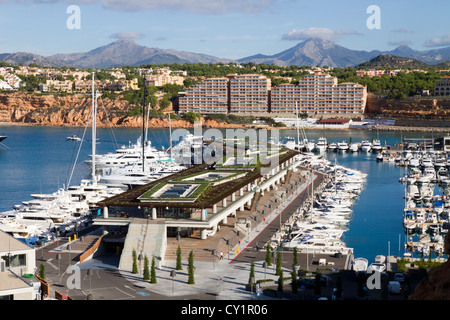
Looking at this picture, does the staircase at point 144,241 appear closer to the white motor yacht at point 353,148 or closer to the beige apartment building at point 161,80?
the white motor yacht at point 353,148

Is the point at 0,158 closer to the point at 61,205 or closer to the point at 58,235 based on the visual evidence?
the point at 61,205

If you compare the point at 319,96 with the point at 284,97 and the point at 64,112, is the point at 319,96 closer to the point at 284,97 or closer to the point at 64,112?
the point at 284,97

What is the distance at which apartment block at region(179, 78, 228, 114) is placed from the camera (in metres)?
103

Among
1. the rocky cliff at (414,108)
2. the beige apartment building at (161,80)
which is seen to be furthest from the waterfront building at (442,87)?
the beige apartment building at (161,80)

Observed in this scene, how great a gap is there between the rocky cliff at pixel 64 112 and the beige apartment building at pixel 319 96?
10899 mm

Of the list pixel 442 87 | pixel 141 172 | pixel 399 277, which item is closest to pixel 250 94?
pixel 442 87

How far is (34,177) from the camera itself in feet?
143

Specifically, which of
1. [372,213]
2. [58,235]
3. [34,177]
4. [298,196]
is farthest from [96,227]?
[34,177]

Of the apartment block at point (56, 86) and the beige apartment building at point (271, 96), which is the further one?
the apartment block at point (56, 86)

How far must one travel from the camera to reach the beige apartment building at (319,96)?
321 feet

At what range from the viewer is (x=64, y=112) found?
4060 inches

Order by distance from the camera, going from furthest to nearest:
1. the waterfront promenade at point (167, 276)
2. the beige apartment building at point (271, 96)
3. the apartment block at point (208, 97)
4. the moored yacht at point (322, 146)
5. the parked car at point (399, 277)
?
the apartment block at point (208, 97) → the beige apartment building at point (271, 96) → the moored yacht at point (322, 146) → the parked car at point (399, 277) → the waterfront promenade at point (167, 276)

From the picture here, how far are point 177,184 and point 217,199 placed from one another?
324 cm
